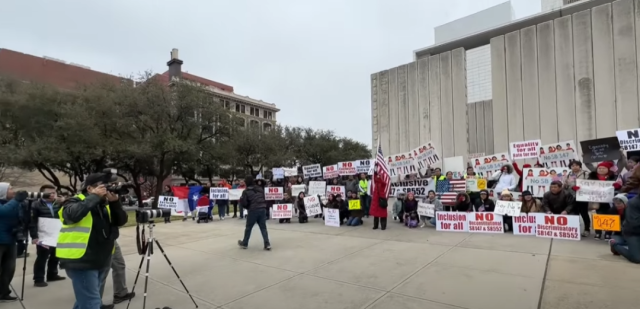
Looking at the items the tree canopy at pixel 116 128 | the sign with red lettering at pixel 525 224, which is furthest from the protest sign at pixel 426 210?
the tree canopy at pixel 116 128

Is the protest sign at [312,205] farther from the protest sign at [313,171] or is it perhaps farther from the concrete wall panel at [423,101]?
the concrete wall panel at [423,101]

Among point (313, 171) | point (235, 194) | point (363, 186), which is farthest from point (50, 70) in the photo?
point (363, 186)

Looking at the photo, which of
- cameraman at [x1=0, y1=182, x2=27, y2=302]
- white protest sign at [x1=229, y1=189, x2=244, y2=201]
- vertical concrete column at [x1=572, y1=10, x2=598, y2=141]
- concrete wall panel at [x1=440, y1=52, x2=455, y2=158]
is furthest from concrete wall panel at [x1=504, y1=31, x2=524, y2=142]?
cameraman at [x1=0, y1=182, x2=27, y2=302]

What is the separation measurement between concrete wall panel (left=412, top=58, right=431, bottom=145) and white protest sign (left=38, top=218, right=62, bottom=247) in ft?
73.4

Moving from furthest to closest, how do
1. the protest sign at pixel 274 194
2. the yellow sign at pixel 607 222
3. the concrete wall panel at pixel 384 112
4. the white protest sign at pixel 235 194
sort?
the concrete wall panel at pixel 384 112 → the white protest sign at pixel 235 194 → the protest sign at pixel 274 194 → the yellow sign at pixel 607 222

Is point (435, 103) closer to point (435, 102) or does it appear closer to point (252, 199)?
point (435, 102)

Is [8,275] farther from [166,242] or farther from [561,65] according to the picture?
[561,65]

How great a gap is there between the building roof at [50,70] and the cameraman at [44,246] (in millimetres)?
29046

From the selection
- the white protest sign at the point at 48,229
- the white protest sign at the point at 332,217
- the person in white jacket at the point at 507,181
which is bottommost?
the white protest sign at the point at 332,217

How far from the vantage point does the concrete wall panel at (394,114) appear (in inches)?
1032

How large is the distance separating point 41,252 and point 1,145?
27664 mm

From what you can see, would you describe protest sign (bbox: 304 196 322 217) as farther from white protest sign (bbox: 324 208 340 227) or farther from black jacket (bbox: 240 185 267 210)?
black jacket (bbox: 240 185 267 210)

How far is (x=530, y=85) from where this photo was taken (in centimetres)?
2027

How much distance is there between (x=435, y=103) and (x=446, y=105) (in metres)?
0.83
